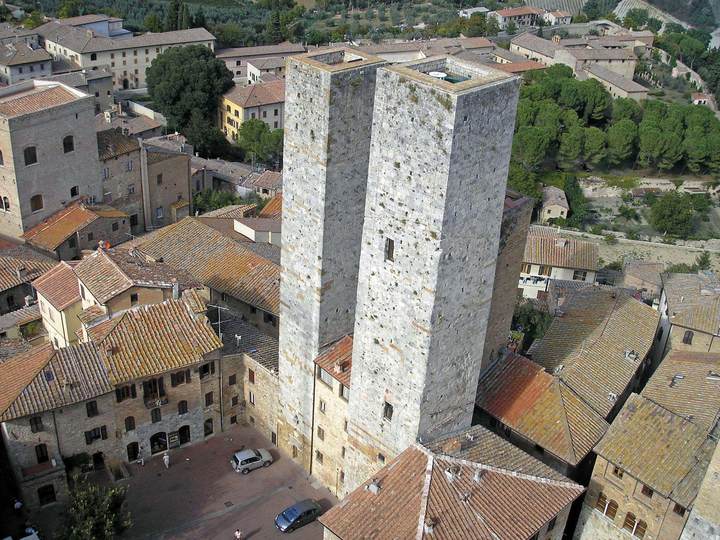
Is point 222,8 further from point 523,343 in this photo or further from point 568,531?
point 568,531

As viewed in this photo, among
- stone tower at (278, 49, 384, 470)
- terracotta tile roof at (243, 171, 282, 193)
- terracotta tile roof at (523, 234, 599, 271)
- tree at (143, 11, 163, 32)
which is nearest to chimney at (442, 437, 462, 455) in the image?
stone tower at (278, 49, 384, 470)

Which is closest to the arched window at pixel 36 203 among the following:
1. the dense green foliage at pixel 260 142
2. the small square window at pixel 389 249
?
the small square window at pixel 389 249

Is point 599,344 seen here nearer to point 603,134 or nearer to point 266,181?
point 266,181

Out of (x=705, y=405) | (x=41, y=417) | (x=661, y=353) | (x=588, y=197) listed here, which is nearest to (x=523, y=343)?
(x=661, y=353)

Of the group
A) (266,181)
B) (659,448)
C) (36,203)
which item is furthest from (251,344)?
(266,181)

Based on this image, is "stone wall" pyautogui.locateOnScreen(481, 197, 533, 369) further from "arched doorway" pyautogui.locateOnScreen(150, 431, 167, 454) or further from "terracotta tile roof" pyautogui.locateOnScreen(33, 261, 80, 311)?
"terracotta tile roof" pyautogui.locateOnScreen(33, 261, 80, 311)

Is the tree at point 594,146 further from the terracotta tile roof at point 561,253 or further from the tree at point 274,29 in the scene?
the tree at point 274,29
